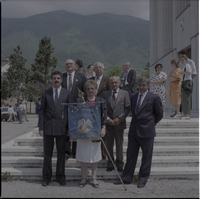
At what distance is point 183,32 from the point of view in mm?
18375

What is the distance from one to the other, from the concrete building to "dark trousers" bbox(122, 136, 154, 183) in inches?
405

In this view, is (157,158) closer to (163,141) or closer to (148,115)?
(163,141)

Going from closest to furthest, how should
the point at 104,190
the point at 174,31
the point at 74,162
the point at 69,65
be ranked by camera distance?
the point at 104,190
the point at 69,65
the point at 74,162
the point at 174,31

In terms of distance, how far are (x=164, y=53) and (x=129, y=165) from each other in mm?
19406

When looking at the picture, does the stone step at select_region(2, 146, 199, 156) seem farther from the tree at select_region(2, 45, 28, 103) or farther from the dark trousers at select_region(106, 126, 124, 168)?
the tree at select_region(2, 45, 28, 103)

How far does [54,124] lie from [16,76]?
51.2m

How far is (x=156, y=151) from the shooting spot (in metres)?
6.98

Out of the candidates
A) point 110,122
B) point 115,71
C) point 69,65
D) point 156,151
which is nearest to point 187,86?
point 156,151

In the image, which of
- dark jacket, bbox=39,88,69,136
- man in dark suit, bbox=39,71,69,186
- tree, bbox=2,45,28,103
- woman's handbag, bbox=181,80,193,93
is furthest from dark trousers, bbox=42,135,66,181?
tree, bbox=2,45,28,103

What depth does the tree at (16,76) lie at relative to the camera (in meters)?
53.5

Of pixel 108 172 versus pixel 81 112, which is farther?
pixel 108 172

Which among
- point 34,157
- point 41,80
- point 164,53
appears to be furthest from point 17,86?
point 34,157

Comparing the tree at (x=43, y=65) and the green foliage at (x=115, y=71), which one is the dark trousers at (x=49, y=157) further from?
the green foliage at (x=115, y=71)

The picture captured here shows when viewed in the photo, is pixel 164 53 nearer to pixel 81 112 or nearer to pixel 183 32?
pixel 183 32
